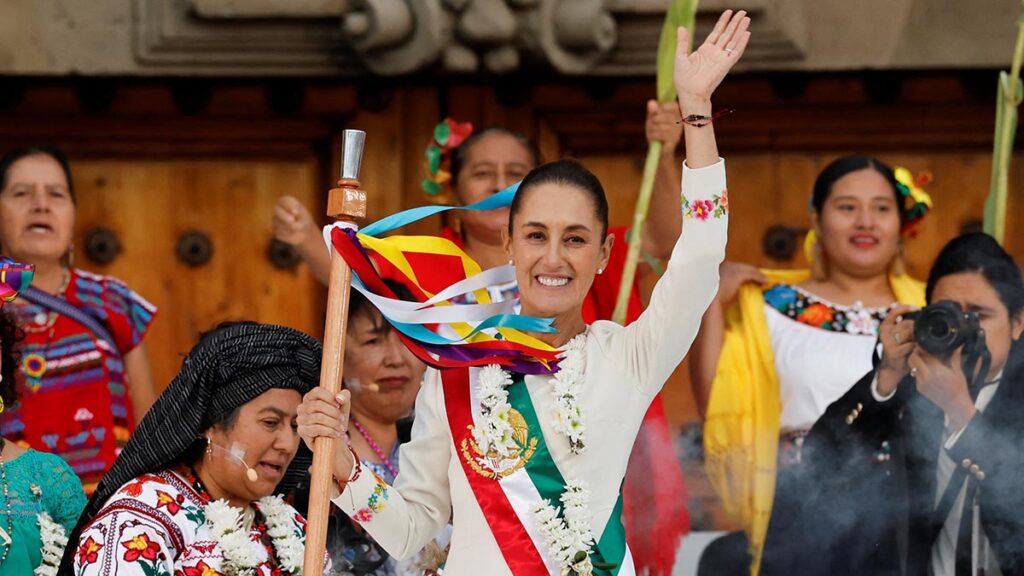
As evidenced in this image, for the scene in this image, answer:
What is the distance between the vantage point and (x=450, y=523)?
15.8ft

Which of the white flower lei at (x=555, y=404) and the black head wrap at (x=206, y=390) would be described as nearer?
the white flower lei at (x=555, y=404)

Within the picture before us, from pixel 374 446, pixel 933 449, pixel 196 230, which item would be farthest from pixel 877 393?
pixel 196 230

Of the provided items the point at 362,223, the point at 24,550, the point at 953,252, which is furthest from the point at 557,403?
the point at 362,223

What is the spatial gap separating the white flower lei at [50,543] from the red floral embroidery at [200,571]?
0.35m

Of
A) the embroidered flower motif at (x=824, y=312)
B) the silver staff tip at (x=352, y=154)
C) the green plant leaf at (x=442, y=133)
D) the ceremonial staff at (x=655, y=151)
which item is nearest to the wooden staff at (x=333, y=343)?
the silver staff tip at (x=352, y=154)

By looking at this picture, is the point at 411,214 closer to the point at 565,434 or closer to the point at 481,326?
the point at 481,326

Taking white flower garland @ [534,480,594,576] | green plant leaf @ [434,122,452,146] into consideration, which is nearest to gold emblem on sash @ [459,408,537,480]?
white flower garland @ [534,480,594,576]

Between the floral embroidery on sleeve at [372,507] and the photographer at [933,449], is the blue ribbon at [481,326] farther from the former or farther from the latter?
the photographer at [933,449]

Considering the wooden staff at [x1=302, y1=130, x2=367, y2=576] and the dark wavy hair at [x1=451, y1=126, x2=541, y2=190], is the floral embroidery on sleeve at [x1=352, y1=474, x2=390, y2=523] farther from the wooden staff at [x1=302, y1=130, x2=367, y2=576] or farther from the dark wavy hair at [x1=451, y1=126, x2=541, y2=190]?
the dark wavy hair at [x1=451, y1=126, x2=541, y2=190]

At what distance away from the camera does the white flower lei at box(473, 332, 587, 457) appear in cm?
394

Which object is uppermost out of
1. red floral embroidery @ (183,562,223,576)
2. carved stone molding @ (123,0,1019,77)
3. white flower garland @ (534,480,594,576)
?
carved stone molding @ (123,0,1019,77)

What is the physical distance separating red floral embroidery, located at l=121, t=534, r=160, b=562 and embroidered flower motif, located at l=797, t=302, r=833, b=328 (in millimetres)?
2179

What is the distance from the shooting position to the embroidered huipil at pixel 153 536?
13.2 ft

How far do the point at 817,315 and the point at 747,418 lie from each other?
1.16 ft
